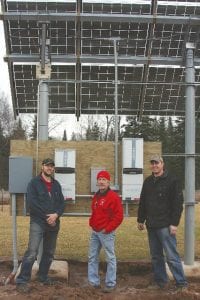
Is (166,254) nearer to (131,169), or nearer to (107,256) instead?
(107,256)

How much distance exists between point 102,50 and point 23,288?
4873 mm

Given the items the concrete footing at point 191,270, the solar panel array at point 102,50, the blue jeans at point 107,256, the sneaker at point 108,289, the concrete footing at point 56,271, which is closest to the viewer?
the sneaker at point 108,289

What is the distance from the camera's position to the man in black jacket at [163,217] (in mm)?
7762

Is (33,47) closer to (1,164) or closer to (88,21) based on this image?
(88,21)

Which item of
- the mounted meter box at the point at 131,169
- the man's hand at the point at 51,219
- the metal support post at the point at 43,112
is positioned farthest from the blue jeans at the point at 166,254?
the metal support post at the point at 43,112

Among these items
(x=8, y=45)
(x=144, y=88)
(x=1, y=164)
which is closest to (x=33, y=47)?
(x=8, y=45)

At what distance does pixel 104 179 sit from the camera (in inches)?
310

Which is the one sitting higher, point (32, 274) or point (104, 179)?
point (104, 179)

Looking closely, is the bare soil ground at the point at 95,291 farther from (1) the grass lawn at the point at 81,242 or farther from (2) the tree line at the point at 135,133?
(2) the tree line at the point at 135,133

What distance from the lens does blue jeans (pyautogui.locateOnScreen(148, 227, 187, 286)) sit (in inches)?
307

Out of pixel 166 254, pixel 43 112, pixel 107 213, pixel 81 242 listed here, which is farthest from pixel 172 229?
pixel 81 242

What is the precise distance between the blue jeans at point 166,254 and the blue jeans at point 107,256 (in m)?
0.66

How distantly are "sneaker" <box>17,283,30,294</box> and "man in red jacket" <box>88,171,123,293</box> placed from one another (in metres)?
0.97

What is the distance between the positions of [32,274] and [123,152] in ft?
8.13
